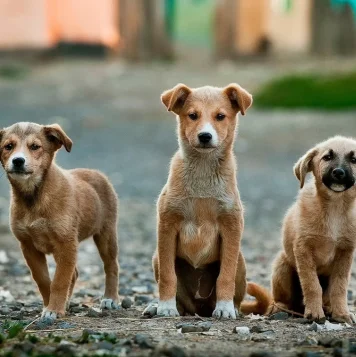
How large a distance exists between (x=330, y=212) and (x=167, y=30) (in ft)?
77.3

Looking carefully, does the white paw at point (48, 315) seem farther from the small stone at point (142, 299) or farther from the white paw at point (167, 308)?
the small stone at point (142, 299)

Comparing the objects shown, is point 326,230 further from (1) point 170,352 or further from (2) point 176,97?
(1) point 170,352

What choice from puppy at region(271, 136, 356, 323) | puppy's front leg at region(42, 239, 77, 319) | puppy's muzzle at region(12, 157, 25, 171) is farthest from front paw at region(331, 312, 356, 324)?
puppy's muzzle at region(12, 157, 25, 171)

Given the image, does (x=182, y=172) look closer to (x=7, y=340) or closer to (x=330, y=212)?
(x=330, y=212)

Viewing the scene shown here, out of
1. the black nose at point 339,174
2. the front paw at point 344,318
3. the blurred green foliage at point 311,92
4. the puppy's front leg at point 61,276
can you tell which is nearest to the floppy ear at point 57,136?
the puppy's front leg at point 61,276

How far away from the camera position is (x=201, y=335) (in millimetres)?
6480

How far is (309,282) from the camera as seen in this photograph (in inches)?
287

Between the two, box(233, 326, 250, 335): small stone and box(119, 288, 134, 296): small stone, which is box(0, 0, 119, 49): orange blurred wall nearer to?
box(119, 288, 134, 296): small stone

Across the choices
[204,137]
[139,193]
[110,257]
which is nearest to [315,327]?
[204,137]

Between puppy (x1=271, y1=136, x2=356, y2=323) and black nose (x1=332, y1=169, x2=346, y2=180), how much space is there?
0.01 m

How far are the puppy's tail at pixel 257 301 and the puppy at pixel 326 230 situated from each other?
57cm

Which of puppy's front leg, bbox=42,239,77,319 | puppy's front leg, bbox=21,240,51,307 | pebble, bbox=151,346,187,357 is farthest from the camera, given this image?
puppy's front leg, bbox=21,240,51,307

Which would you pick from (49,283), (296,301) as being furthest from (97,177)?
(296,301)

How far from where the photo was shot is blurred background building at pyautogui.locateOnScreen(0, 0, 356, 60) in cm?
2947
